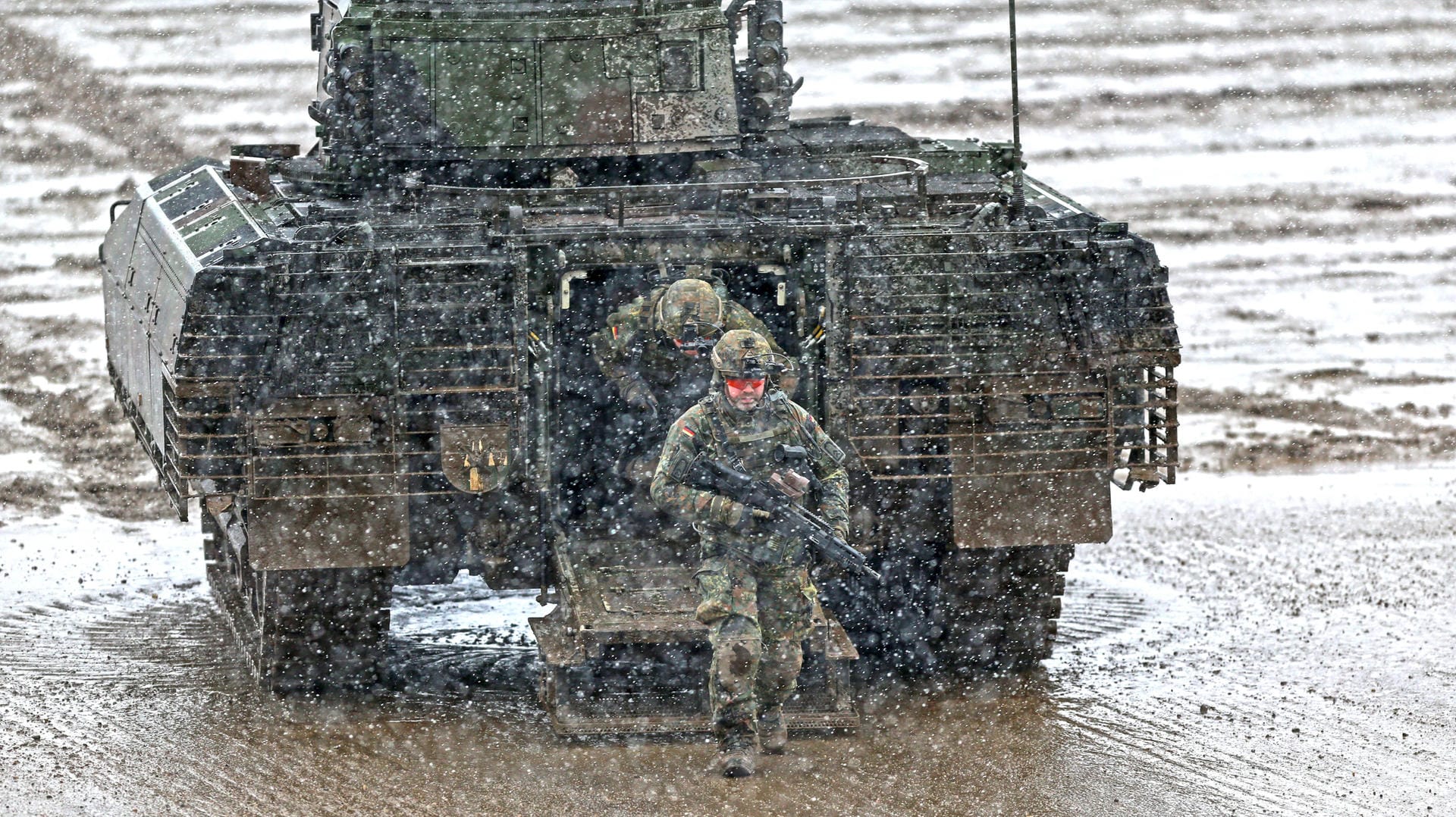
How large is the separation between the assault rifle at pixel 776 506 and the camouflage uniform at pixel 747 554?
48 millimetres

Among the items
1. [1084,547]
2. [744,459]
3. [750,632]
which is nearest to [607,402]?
[744,459]

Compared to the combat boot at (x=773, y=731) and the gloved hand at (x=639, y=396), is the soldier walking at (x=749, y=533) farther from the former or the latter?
the gloved hand at (x=639, y=396)

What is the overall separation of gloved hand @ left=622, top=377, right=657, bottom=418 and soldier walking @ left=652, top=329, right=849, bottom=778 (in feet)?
4.23

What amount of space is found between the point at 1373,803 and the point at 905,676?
2589 millimetres

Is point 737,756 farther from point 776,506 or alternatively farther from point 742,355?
point 742,355

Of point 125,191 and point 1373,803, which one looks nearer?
point 1373,803

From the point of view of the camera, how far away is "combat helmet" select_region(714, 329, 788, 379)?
8781 millimetres

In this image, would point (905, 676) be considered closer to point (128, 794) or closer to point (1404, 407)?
point (128, 794)

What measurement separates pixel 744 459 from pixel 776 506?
1.11 ft

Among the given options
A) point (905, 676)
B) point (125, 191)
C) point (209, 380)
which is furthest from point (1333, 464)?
point (125, 191)

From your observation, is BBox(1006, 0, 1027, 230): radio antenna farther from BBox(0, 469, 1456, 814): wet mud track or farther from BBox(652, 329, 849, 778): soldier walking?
BBox(0, 469, 1456, 814): wet mud track

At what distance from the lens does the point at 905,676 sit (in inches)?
411

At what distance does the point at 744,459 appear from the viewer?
8.98 metres

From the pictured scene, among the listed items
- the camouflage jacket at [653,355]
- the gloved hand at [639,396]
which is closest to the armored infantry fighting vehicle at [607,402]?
the camouflage jacket at [653,355]
